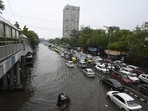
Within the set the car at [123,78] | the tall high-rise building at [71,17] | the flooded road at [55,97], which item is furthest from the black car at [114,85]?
the tall high-rise building at [71,17]

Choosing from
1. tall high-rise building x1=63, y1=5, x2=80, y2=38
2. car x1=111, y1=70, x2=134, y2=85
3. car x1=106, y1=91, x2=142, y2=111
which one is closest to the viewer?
car x1=106, y1=91, x2=142, y2=111

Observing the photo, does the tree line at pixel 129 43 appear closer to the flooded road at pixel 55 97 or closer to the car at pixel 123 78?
the car at pixel 123 78

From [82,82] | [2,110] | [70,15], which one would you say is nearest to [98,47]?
[82,82]

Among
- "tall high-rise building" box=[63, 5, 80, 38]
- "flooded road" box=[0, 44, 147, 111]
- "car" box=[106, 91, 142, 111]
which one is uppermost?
"tall high-rise building" box=[63, 5, 80, 38]

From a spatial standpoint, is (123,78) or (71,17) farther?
(71,17)

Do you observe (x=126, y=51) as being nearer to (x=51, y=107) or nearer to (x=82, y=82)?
(x=82, y=82)

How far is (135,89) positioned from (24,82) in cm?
1622

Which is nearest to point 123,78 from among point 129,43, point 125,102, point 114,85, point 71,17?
point 114,85

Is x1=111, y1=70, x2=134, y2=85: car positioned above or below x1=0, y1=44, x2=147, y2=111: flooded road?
above

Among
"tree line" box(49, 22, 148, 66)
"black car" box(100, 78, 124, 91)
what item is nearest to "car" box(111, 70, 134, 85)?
"black car" box(100, 78, 124, 91)

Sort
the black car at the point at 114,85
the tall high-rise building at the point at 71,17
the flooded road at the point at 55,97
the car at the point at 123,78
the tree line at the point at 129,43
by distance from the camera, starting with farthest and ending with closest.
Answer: the tall high-rise building at the point at 71,17
the tree line at the point at 129,43
the car at the point at 123,78
the black car at the point at 114,85
the flooded road at the point at 55,97

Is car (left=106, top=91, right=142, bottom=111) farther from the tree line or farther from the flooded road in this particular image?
the tree line

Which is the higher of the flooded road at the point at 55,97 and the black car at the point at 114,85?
the black car at the point at 114,85

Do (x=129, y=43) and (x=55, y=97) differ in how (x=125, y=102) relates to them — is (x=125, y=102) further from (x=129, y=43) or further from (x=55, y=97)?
(x=129, y=43)
